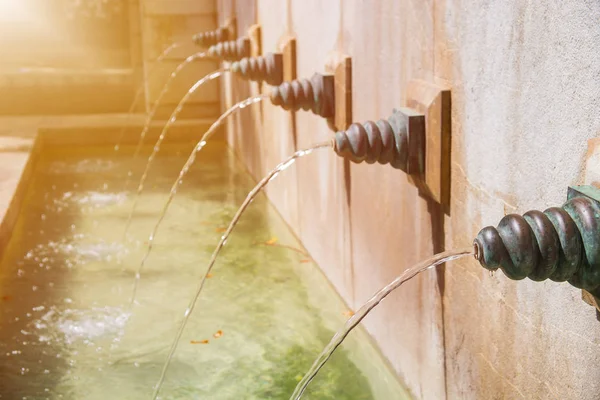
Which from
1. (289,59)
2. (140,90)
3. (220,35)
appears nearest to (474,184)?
(289,59)

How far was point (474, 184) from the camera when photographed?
2.83 metres

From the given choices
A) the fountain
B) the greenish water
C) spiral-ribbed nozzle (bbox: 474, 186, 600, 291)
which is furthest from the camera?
the greenish water

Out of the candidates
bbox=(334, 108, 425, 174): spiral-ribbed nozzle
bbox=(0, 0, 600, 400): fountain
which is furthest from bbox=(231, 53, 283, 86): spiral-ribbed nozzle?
bbox=(334, 108, 425, 174): spiral-ribbed nozzle

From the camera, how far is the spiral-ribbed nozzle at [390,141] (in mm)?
3111

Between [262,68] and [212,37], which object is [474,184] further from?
[212,37]

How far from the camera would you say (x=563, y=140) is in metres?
2.20

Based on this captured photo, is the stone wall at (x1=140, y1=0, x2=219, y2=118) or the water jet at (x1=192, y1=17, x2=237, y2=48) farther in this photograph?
the stone wall at (x1=140, y1=0, x2=219, y2=118)

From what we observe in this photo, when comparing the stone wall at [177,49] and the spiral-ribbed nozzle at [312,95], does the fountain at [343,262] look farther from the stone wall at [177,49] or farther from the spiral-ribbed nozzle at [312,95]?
the stone wall at [177,49]

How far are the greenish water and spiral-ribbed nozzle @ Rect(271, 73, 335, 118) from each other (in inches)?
42.0

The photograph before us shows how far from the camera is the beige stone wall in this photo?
2.19m

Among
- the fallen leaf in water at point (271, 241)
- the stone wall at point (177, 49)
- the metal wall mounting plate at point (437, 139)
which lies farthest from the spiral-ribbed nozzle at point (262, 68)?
the stone wall at point (177, 49)

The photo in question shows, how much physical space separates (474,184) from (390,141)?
479mm

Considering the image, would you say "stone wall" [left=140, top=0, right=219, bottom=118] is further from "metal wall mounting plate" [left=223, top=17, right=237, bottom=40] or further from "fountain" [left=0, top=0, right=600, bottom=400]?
"fountain" [left=0, top=0, right=600, bottom=400]

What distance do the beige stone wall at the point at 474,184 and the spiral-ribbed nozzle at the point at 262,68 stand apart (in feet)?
2.76
